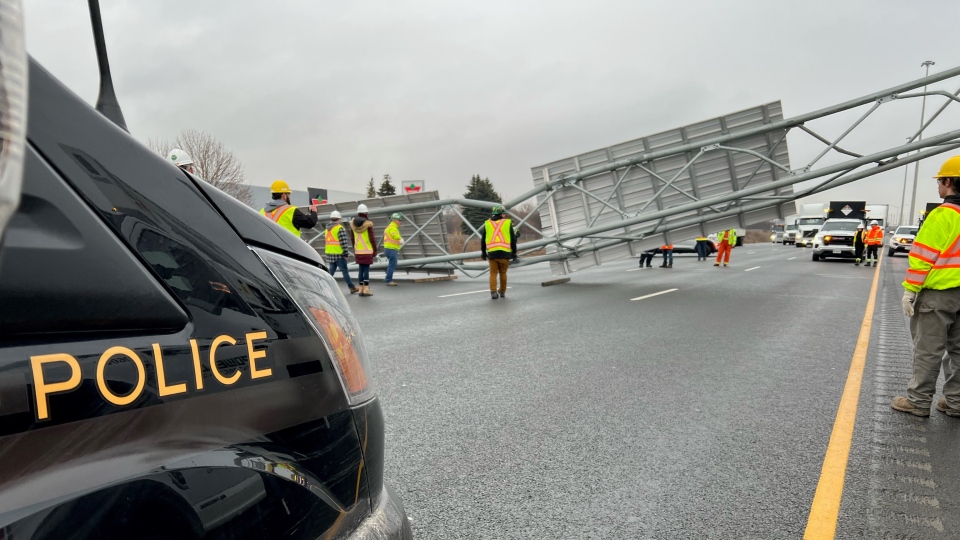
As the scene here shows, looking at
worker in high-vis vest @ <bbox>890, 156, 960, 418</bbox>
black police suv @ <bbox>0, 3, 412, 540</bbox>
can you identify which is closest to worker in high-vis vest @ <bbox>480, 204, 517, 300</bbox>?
worker in high-vis vest @ <bbox>890, 156, 960, 418</bbox>

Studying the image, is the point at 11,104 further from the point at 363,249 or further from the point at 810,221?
the point at 810,221

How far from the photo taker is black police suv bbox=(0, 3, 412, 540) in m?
0.78

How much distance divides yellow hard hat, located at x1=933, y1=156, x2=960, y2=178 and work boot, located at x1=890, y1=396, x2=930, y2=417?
1.59 metres

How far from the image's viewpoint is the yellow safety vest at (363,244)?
41.4ft

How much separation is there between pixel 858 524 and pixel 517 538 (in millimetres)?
1482

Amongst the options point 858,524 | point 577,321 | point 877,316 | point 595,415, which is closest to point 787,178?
point 877,316

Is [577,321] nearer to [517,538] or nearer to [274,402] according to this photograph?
[517,538]

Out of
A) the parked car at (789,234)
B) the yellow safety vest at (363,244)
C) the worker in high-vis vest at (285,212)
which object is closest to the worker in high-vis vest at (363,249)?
the yellow safety vest at (363,244)

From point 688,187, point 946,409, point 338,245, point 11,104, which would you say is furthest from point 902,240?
point 11,104

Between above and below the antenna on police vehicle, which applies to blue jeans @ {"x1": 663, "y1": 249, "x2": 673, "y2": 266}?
below

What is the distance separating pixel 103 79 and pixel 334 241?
12372 millimetres

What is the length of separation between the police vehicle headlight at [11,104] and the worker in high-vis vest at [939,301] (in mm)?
5034

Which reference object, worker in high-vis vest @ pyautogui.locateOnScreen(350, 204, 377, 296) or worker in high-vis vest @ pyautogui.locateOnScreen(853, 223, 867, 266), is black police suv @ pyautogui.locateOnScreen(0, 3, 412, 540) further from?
worker in high-vis vest @ pyautogui.locateOnScreen(853, 223, 867, 266)

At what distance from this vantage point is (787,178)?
11250mm
